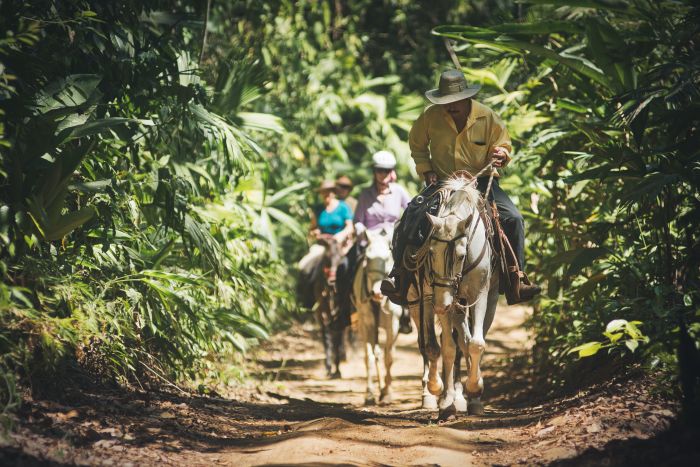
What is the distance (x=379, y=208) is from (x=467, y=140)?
3190 millimetres

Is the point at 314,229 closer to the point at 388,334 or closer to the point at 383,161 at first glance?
the point at 383,161

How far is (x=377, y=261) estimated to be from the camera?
10.4 metres

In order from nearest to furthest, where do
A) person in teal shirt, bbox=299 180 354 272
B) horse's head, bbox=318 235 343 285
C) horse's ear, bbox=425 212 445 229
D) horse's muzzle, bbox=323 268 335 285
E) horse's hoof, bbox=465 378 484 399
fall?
1. horse's ear, bbox=425 212 445 229
2. horse's hoof, bbox=465 378 484 399
3. horse's muzzle, bbox=323 268 335 285
4. horse's head, bbox=318 235 343 285
5. person in teal shirt, bbox=299 180 354 272

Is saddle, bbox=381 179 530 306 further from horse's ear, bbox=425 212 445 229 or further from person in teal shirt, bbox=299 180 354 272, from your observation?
person in teal shirt, bbox=299 180 354 272

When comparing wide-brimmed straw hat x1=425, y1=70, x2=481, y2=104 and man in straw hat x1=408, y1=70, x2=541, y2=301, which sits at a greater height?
wide-brimmed straw hat x1=425, y1=70, x2=481, y2=104

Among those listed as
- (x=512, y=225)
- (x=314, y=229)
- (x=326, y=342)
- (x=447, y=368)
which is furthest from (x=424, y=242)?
(x=326, y=342)

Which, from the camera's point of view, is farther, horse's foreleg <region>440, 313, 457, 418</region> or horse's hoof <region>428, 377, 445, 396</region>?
horse's hoof <region>428, 377, 445, 396</region>

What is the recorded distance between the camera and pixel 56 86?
21.3ft

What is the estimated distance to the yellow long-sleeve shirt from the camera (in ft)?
26.2

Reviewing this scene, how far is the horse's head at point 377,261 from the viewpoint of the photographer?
1037cm

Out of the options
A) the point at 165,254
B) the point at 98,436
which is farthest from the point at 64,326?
the point at 165,254

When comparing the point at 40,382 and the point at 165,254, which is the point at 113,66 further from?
the point at 40,382

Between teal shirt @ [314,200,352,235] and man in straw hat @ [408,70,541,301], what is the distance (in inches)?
203

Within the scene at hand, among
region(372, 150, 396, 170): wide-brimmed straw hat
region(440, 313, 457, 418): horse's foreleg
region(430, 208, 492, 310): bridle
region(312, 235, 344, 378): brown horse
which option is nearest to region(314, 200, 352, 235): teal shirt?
region(312, 235, 344, 378): brown horse
